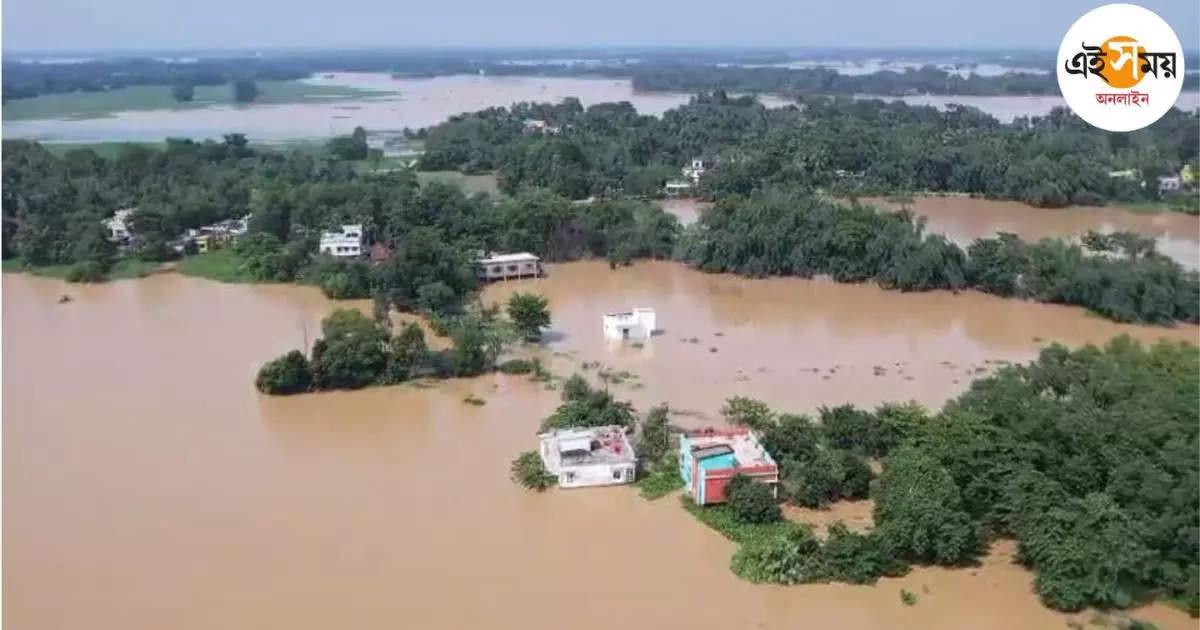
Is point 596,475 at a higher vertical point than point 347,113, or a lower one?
lower

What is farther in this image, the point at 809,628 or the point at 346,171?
the point at 346,171

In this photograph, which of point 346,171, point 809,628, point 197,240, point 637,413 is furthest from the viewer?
point 346,171

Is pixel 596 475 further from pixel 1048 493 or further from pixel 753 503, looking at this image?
pixel 1048 493

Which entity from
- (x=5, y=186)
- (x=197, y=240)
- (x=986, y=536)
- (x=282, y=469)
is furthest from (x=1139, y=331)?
(x=5, y=186)

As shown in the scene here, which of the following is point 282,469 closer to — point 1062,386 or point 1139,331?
point 1062,386

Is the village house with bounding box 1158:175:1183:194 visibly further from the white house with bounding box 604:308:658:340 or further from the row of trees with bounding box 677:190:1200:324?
the white house with bounding box 604:308:658:340

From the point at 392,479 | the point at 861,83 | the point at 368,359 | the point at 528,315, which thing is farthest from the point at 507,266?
the point at 861,83

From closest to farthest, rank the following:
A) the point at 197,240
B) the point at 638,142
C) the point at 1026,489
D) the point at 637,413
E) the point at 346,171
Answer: the point at 1026,489, the point at 637,413, the point at 197,240, the point at 346,171, the point at 638,142

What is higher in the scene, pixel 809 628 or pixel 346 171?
pixel 346 171
